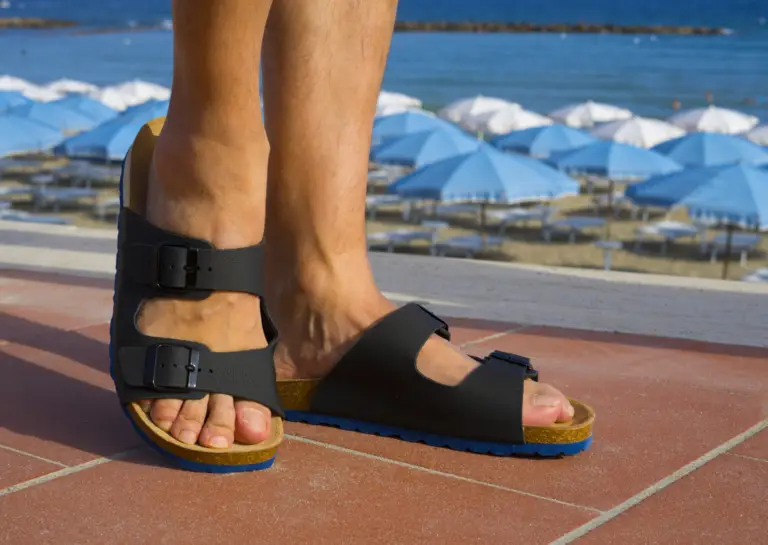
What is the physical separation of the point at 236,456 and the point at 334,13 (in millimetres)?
816

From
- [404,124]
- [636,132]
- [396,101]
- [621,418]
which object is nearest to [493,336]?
[621,418]

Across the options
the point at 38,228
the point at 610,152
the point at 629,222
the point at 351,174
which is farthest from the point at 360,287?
the point at 629,222

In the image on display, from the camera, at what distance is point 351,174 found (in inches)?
79.7

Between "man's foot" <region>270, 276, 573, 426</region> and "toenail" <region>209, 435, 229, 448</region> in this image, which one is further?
"man's foot" <region>270, 276, 573, 426</region>

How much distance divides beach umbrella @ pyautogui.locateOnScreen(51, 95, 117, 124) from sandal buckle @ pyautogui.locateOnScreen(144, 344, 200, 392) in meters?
21.6

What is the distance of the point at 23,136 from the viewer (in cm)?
1773

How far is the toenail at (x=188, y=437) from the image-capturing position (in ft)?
5.61

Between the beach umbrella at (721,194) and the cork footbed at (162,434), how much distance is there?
12835 mm

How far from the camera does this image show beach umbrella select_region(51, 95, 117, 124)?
74.4ft

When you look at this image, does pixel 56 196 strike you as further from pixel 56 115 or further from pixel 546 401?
pixel 546 401

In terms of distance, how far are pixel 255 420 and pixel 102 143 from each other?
17.4 meters

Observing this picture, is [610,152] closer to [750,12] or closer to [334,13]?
[334,13]

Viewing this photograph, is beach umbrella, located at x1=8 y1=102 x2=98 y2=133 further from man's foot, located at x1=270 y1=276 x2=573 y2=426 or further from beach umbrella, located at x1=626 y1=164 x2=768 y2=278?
man's foot, located at x1=270 y1=276 x2=573 y2=426

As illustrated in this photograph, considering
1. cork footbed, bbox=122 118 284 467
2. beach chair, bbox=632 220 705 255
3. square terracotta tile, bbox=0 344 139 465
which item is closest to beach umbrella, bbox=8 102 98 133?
beach chair, bbox=632 220 705 255
